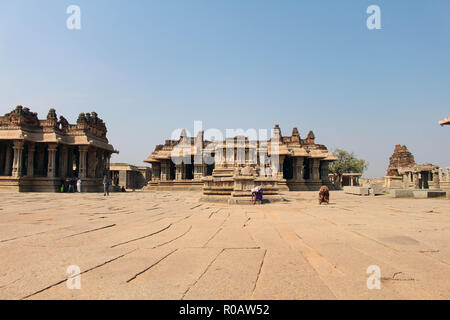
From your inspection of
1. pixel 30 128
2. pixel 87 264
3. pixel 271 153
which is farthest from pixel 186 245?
pixel 30 128

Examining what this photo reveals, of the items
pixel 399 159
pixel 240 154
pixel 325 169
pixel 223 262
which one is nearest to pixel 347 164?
pixel 399 159

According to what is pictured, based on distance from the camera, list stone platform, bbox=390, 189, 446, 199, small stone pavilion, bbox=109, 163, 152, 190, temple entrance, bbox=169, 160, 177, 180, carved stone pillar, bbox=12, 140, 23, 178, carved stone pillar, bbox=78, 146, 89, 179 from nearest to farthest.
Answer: stone platform, bbox=390, 189, 446, 199
carved stone pillar, bbox=12, 140, 23, 178
carved stone pillar, bbox=78, 146, 89, 179
temple entrance, bbox=169, 160, 177, 180
small stone pavilion, bbox=109, 163, 152, 190

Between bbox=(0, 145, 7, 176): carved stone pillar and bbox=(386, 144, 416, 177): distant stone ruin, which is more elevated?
bbox=(386, 144, 416, 177): distant stone ruin

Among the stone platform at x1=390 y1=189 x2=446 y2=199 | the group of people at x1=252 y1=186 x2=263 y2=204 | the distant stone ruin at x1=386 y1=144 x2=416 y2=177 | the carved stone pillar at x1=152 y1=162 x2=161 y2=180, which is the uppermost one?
the distant stone ruin at x1=386 y1=144 x2=416 y2=177

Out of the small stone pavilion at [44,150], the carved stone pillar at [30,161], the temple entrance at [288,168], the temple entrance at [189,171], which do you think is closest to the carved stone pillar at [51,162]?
the small stone pavilion at [44,150]

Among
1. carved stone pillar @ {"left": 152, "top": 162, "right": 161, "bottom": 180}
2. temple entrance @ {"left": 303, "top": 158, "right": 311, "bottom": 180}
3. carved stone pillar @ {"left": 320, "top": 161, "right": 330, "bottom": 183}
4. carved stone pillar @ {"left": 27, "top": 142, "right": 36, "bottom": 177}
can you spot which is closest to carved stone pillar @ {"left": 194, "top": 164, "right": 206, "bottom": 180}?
carved stone pillar @ {"left": 152, "top": 162, "right": 161, "bottom": 180}

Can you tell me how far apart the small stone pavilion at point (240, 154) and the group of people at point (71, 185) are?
9.01 meters

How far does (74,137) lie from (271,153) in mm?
18850

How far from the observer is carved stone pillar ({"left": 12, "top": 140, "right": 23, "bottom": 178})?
2350cm

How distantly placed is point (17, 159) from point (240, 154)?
1870 cm

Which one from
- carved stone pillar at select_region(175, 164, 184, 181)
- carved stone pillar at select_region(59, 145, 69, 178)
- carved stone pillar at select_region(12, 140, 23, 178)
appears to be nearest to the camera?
carved stone pillar at select_region(12, 140, 23, 178)

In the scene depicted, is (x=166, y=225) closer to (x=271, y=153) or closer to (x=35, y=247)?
(x=35, y=247)

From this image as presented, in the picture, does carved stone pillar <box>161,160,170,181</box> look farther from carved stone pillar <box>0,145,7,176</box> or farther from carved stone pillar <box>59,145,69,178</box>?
carved stone pillar <box>0,145,7,176</box>
